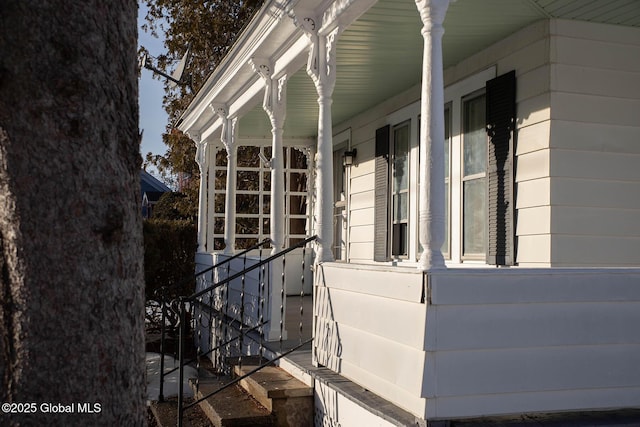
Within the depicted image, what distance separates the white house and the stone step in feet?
1.62

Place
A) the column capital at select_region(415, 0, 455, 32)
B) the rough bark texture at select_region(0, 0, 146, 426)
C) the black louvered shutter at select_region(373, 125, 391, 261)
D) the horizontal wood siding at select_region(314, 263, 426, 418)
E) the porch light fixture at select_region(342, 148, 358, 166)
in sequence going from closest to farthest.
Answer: the rough bark texture at select_region(0, 0, 146, 426) → the horizontal wood siding at select_region(314, 263, 426, 418) → the column capital at select_region(415, 0, 455, 32) → the black louvered shutter at select_region(373, 125, 391, 261) → the porch light fixture at select_region(342, 148, 358, 166)

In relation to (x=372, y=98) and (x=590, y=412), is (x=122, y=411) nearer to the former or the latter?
(x=590, y=412)

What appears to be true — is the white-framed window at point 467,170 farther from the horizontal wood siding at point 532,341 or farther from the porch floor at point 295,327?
the horizontal wood siding at point 532,341

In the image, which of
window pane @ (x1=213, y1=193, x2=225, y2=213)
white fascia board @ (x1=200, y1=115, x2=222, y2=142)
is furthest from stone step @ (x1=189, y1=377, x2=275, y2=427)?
window pane @ (x1=213, y1=193, x2=225, y2=213)

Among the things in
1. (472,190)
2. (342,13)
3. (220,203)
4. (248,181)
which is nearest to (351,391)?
(472,190)

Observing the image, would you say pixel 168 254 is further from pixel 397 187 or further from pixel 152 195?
pixel 152 195

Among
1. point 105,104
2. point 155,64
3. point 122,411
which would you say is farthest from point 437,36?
point 155,64

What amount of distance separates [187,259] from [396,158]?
5.01 meters

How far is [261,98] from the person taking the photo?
25.4 feet

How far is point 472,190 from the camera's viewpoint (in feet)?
20.3

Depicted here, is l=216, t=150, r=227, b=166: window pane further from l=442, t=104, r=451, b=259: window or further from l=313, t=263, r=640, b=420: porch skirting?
l=313, t=263, r=640, b=420: porch skirting

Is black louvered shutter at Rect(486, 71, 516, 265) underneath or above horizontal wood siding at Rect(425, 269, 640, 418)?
above

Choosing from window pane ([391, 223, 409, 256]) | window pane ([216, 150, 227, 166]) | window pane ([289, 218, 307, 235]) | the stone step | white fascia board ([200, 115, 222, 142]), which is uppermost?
window pane ([216, 150, 227, 166])

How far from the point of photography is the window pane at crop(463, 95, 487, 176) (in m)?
6.07
